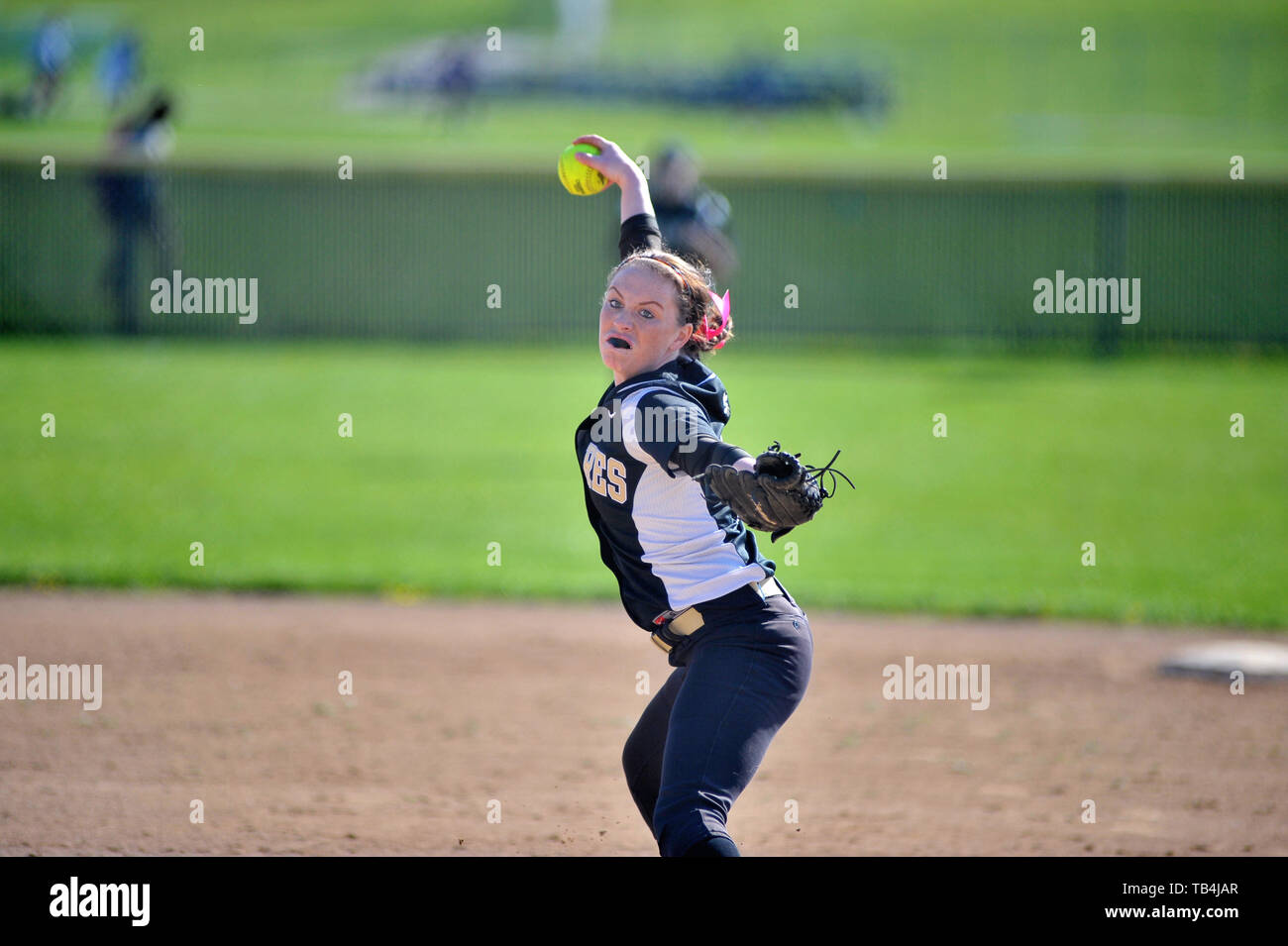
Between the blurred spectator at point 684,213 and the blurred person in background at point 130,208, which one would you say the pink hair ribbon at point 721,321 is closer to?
the blurred spectator at point 684,213

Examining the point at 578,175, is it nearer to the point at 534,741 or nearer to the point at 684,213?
the point at 534,741

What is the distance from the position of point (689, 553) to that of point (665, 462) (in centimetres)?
36

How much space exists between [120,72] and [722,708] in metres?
33.8

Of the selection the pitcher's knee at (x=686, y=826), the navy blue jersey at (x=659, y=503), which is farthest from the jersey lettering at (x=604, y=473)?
the pitcher's knee at (x=686, y=826)

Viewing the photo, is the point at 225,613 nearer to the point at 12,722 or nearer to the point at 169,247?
the point at 12,722

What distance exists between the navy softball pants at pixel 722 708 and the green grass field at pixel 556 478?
5201mm

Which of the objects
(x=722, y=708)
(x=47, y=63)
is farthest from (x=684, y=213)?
(x=47, y=63)

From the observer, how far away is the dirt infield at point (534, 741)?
5.05 metres

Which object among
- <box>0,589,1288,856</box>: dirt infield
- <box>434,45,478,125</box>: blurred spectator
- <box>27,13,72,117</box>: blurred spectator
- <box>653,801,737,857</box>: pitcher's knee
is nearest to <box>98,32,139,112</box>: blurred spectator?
<box>27,13,72,117</box>: blurred spectator

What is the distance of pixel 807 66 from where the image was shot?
139ft

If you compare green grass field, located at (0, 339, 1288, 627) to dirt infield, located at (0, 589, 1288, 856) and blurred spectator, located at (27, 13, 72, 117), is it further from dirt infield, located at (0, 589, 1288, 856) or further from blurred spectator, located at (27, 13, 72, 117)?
blurred spectator, located at (27, 13, 72, 117)

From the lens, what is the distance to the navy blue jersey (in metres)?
3.54

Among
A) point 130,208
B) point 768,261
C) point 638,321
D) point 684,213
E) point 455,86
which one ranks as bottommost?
point 638,321

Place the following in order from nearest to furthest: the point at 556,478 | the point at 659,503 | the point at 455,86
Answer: the point at 659,503 < the point at 556,478 < the point at 455,86
